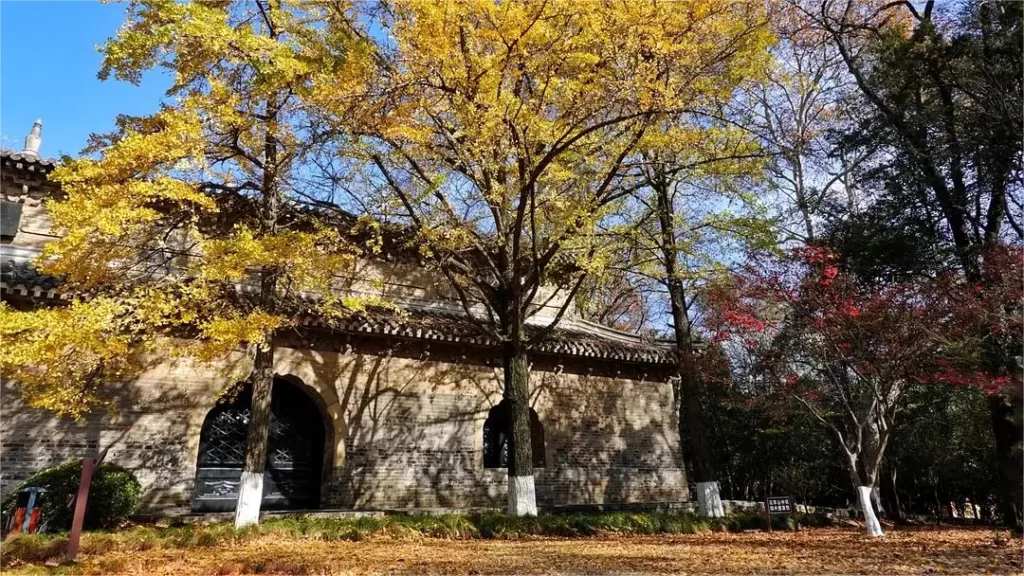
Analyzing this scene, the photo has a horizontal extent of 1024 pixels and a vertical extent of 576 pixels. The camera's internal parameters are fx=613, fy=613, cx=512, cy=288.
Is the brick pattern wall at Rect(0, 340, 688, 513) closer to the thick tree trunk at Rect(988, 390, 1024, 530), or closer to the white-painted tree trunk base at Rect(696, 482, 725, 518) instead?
the white-painted tree trunk base at Rect(696, 482, 725, 518)

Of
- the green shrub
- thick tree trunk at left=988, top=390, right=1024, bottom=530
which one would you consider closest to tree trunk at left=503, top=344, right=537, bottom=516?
the green shrub

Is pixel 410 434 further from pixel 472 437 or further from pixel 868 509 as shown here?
pixel 868 509

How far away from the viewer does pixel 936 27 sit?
12.1m

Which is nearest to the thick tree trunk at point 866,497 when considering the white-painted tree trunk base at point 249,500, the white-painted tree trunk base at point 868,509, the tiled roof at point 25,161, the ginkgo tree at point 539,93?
the white-painted tree trunk base at point 868,509

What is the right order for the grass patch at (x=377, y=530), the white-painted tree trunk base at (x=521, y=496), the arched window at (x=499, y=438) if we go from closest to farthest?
the grass patch at (x=377, y=530) < the white-painted tree trunk base at (x=521, y=496) < the arched window at (x=499, y=438)

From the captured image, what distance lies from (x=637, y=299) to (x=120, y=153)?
20.5 m

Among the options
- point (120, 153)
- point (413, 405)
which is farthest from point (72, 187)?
point (413, 405)

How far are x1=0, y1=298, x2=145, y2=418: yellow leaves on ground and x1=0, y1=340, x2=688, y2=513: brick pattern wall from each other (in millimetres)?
1796

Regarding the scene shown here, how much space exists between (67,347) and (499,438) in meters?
8.94

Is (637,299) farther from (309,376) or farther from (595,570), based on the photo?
(595,570)

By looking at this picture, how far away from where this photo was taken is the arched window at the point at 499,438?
14.2 m

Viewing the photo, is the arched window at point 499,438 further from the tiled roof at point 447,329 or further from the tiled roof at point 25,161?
the tiled roof at point 25,161

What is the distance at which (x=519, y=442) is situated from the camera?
10.5m

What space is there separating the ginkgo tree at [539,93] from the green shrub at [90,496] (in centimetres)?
578
